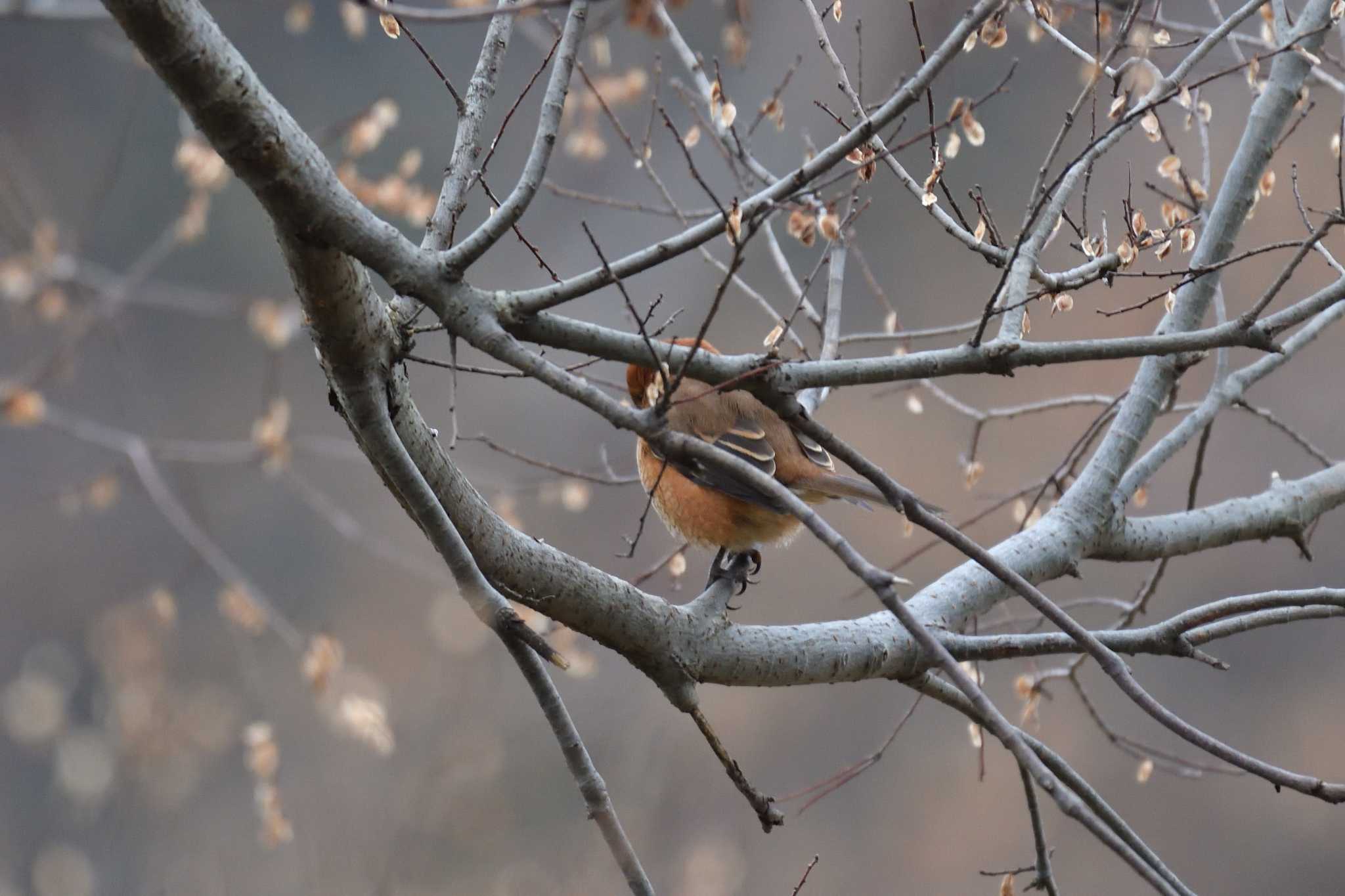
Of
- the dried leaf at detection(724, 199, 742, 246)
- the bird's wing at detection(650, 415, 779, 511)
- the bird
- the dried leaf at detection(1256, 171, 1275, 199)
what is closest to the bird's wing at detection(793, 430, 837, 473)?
the bird

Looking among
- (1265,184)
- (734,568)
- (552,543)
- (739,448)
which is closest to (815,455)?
(739,448)

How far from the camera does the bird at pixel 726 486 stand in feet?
12.0

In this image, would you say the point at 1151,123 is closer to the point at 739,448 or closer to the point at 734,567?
the point at 734,567

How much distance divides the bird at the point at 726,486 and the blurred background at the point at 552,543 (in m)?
2.40

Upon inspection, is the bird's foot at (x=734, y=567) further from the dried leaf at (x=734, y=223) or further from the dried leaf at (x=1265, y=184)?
the dried leaf at (x=1265, y=184)

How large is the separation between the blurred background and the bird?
2401 millimetres

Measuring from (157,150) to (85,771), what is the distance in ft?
14.3

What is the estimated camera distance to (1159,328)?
3.11 metres

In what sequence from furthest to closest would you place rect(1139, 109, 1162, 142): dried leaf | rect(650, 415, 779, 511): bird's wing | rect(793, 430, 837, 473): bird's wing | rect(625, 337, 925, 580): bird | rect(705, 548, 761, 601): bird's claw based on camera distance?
1. rect(793, 430, 837, 473): bird's wing
2. rect(625, 337, 925, 580): bird
3. rect(650, 415, 779, 511): bird's wing
4. rect(705, 548, 761, 601): bird's claw
5. rect(1139, 109, 1162, 142): dried leaf

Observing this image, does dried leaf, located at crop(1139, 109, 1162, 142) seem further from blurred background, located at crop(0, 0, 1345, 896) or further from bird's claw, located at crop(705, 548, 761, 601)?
blurred background, located at crop(0, 0, 1345, 896)

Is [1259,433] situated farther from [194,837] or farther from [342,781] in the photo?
[194,837]

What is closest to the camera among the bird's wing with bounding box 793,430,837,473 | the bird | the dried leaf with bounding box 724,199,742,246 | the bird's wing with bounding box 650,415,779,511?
the dried leaf with bounding box 724,199,742,246

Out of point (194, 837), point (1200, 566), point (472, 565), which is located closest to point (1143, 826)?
point (1200, 566)

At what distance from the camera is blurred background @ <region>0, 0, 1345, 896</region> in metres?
6.79
